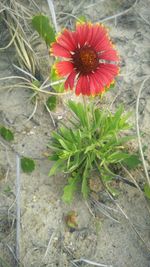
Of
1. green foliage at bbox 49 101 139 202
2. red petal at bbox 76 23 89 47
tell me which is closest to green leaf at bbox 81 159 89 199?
green foliage at bbox 49 101 139 202

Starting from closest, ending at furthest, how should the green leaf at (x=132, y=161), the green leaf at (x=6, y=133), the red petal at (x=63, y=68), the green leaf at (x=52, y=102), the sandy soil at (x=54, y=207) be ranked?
the red petal at (x=63, y=68) < the sandy soil at (x=54, y=207) < the green leaf at (x=132, y=161) < the green leaf at (x=6, y=133) < the green leaf at (x=52, y=102)

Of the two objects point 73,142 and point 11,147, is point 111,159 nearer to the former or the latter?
point 73,142

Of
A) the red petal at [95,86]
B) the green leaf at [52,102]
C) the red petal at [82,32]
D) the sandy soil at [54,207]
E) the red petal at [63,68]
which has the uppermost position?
the red petal at [82,32]

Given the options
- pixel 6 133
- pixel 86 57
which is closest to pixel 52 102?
pixel 6 133

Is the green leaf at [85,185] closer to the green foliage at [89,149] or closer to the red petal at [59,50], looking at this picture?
the green foliage at [89,149]

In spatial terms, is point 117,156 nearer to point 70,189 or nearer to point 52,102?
point 70,189

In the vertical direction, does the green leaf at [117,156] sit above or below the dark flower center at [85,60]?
below

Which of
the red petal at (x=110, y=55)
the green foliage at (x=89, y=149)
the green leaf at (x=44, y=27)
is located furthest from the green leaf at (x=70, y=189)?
the green leaf at (x=44, y=27)
